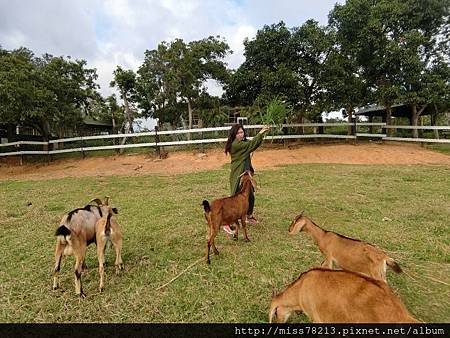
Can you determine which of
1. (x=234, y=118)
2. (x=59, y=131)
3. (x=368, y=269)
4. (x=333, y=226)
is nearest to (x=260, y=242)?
(x=333, y=226)

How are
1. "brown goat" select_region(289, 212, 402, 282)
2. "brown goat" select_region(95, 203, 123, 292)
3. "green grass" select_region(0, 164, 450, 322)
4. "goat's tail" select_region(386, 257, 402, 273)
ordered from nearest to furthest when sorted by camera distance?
"goat's tail" select_region(386, 257, 402, 273) < "brown goat" select_region(289, 212, 402, 282) < "green grass" select_region(0, 164, 450, 322) < "brown goat" select_region(95, 203, 123, 292)

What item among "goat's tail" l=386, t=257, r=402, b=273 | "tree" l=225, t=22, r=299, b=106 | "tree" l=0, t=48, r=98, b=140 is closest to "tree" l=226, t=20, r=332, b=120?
"tree" l=225, t=22, r=299, b=106

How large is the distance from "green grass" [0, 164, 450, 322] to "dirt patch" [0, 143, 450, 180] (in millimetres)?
3905

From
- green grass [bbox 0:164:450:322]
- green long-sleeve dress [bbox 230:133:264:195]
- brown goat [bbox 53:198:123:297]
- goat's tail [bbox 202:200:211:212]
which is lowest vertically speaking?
green grass [bbox 0:164:450:322]

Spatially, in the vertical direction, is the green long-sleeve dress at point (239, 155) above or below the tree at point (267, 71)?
below

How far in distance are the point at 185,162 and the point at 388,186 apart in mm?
8092

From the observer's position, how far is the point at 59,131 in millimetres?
21594

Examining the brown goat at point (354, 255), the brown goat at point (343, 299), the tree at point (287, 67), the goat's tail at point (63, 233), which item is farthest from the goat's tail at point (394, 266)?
the tree at point (287, 67)

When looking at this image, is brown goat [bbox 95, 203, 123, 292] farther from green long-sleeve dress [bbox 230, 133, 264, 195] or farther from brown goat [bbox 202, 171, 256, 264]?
green long-sleeve dress [bbox 230, 133, 264, 195]

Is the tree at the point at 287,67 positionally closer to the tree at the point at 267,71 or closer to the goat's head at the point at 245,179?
the tree at the point at 267,71

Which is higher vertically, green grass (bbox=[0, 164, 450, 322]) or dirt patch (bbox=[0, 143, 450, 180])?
Answer: dirt patch (bbox=[0, 143, 450, 180])

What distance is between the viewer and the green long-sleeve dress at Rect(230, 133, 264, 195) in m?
4.99

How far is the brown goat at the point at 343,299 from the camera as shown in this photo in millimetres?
1976

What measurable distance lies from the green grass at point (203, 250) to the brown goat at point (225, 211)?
1.14ft
